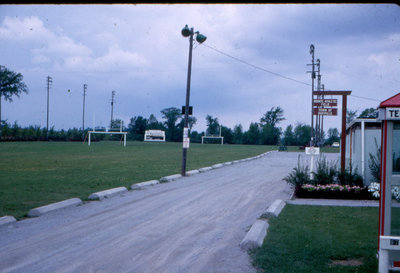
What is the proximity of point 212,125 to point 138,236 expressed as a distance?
369 feet

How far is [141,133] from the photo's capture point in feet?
355

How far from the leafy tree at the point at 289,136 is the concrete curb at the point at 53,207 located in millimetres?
94839

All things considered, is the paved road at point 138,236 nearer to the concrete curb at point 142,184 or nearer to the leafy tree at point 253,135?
the concrete curb at point 142,184

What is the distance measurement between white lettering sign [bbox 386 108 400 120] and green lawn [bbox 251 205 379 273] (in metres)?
2.07

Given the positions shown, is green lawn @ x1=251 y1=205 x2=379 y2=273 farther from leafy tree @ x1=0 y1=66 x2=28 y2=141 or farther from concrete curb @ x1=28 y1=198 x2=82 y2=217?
leafy tree @ x1=0 y1=66 x2=28 y2=141

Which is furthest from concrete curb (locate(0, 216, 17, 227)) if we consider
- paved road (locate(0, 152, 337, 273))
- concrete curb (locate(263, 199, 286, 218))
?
concrete curb (locate(263, 199, 286, 218))

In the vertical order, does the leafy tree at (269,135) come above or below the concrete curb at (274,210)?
above

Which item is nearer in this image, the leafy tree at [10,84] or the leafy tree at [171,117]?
the leafy tree at [10,84]

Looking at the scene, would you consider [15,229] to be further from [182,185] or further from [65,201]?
[182,185]

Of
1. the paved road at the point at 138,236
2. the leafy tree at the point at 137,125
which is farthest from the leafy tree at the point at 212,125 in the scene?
the paved road at the point at 138,236

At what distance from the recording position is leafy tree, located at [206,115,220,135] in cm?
11800

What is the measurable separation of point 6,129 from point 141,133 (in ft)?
153

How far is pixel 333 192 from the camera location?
478 inches

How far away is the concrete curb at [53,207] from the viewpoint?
869cm
